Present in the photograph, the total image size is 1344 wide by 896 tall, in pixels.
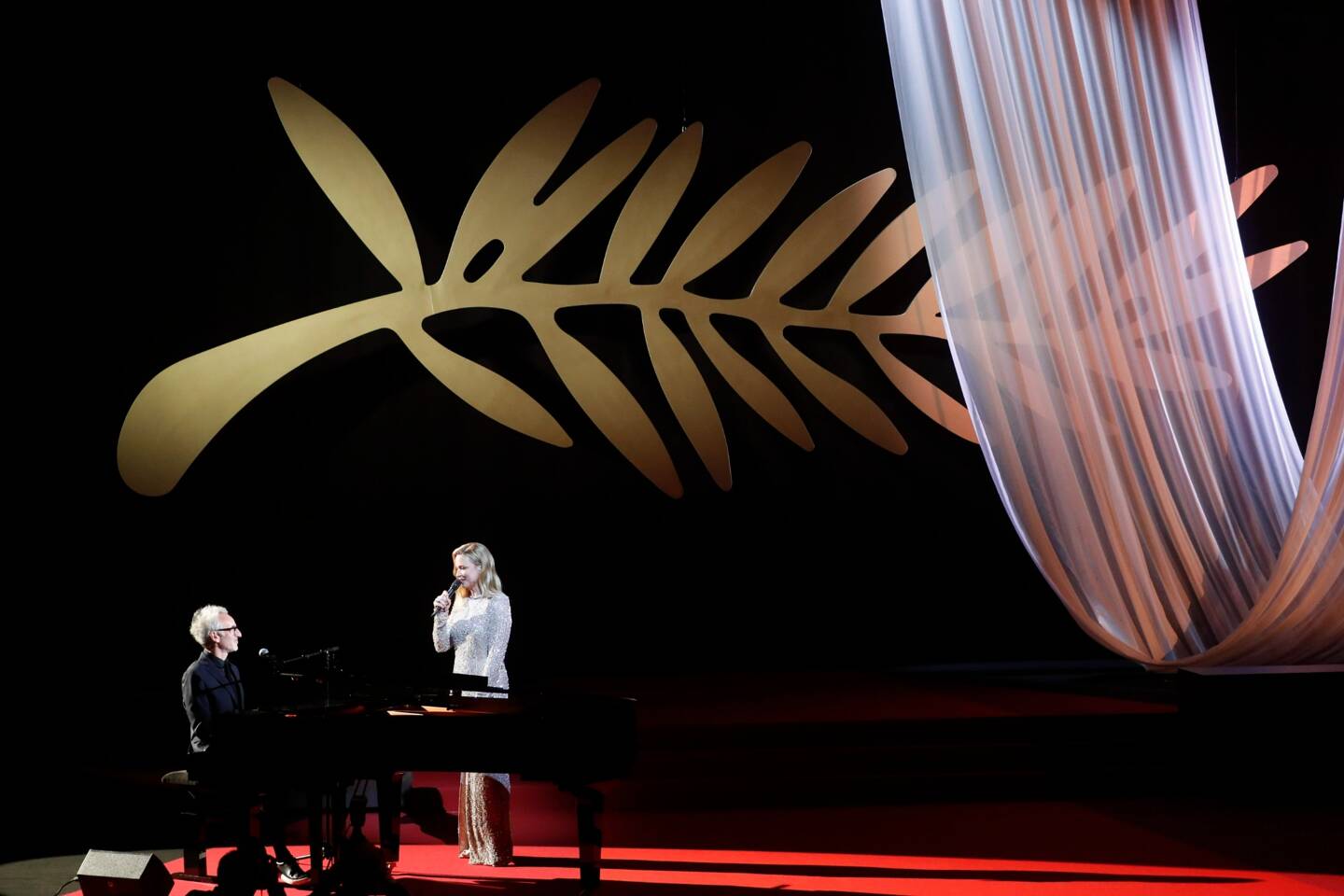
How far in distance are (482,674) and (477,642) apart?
0.12 meters

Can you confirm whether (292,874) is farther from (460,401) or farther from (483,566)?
(460,401)

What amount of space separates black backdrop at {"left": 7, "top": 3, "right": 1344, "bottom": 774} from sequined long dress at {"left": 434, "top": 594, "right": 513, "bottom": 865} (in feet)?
5.54

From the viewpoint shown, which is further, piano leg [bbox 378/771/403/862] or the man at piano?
piano leg [bbox 378/771/403/862]

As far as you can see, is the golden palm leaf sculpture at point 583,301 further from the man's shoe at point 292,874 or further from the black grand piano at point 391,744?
the black grand piano at point 391,744

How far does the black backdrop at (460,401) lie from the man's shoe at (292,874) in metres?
1.85

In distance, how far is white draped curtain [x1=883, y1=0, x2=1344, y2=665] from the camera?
5.08 meters

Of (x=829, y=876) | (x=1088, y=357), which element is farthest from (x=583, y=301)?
(x=829, y=876)

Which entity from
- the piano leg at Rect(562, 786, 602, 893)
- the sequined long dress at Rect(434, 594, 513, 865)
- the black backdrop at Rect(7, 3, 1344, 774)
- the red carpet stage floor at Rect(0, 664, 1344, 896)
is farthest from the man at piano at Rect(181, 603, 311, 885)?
the black backdrop at Rect(7, 3, 1344, 774)

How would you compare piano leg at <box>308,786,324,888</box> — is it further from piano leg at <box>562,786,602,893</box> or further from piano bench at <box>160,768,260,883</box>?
piano leg at <box>562,786,602,893</box>

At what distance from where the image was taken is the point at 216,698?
4.28m

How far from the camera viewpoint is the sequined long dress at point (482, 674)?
4.33 m

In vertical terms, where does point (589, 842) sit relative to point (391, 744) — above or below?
below

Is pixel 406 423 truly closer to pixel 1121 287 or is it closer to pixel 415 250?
pixel 415 250

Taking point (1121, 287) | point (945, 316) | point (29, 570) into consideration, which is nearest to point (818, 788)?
point (945, 316)
